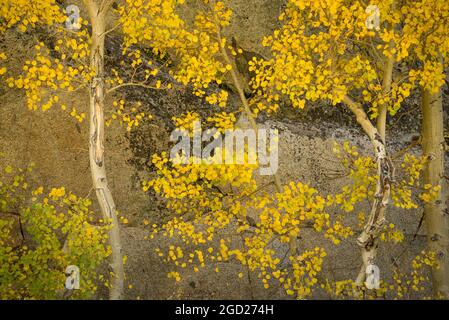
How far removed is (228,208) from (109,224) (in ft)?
12.1

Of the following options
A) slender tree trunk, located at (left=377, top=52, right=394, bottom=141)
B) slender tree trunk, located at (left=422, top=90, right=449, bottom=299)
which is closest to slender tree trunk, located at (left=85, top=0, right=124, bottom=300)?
slender tree trunk, located at (left=377, top=52, right=394, bottom=141)

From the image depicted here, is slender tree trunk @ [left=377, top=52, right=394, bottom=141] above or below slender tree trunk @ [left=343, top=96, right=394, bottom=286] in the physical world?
above

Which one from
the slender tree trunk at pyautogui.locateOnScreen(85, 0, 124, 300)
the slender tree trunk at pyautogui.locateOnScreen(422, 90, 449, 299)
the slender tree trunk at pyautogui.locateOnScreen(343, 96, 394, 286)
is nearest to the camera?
the slender tree trunk at pyautogui.locateOnScreen(343, 96, 394, 286)

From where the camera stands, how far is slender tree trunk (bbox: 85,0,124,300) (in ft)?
43.7

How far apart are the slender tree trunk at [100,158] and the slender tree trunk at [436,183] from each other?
22.9 ft

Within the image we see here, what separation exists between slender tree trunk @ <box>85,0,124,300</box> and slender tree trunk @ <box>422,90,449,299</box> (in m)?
6.98

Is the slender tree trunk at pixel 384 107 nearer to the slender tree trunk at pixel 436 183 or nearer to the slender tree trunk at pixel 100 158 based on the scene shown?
the slender tree trunk at pixel 436 183

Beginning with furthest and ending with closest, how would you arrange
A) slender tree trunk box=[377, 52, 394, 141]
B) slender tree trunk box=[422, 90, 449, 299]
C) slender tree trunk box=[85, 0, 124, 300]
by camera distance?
slender tree trunk box=[422, 90, 449, 299]
slender tree trunk box=[85, 0, 124, 300]
slender tree trunk box=[377, 52, 394, 141]

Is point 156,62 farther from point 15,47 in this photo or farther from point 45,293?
point 45,293

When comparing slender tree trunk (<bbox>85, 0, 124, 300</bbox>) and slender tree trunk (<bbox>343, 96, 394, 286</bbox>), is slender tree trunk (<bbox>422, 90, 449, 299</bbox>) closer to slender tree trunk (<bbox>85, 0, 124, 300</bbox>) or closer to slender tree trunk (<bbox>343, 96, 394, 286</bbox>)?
slender tree trunk (<bbox>343, 96, 394, 286</bbox>)

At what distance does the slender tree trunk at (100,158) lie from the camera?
43.7ft

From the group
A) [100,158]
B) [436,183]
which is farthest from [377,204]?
[100,158]

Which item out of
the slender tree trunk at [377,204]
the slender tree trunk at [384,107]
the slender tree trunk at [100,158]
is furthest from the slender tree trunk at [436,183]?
the slender tree trunk at [100,158]

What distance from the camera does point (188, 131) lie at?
16.0m
